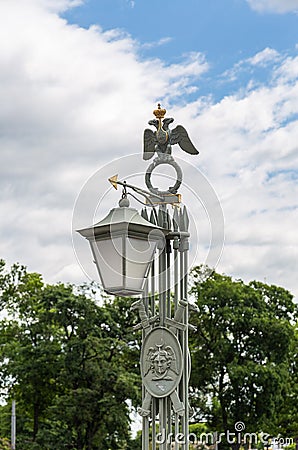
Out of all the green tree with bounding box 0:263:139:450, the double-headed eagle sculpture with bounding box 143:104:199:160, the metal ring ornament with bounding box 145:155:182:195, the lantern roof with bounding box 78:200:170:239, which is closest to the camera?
the lantern roof with bounding box 78:200:170:239

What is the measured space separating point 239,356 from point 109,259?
492 inches

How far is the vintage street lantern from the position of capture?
2418 mm

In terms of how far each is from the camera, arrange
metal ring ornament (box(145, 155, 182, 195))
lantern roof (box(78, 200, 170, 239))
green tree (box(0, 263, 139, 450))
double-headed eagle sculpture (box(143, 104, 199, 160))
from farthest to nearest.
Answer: green tree (box(0, 263, 139, 450)) → double-headed eagle sculpture (box(143, 104, 199, 160)) → metal ring ornament (box(145, 155, 182, 195)) → lantern roof (box(78, 200, 170, 239))

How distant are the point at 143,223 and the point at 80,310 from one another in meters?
12.4

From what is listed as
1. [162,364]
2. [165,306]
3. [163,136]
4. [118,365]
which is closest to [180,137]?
[163,136]

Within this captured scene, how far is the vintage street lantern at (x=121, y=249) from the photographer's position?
7.93 ft

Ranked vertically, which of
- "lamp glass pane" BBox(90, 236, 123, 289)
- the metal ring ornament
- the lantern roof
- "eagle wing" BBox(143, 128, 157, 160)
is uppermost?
"eagle wing" BBox(143, 128, 157, 160)

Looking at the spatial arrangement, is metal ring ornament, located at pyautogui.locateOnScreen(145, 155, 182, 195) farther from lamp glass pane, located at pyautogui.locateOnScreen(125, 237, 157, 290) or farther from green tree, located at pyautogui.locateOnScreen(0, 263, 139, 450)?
green tree, located at pyautogui.locateOnScreen(0, 263, 139, 450)

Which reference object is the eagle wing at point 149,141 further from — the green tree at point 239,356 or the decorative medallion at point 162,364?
the green tree at point 239,356

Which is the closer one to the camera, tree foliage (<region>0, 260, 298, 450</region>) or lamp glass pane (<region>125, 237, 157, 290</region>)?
lamp glass pane (<region>125, 237, 157, 290</region>)

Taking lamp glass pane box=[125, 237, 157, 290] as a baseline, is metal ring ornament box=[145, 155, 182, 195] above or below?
above

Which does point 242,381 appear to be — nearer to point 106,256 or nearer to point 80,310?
point 80,310

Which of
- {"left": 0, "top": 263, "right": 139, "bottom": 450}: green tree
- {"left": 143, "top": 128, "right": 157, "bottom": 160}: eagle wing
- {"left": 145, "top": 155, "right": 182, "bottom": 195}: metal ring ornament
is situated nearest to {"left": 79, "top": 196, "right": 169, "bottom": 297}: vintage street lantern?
{"left": 145, "top": 155, "right": 182, "bottom": 195}: metal ring ornament

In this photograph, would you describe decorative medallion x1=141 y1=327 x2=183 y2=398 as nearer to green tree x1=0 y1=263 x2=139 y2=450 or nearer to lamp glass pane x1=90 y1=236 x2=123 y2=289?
lamp glass pane x1=90 y1=236 x2=123 y2=289
